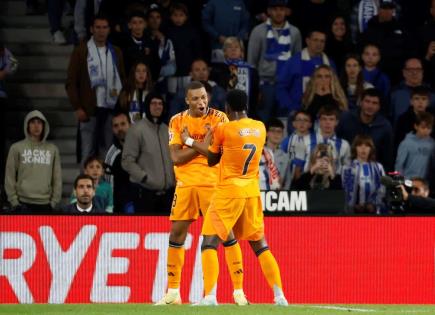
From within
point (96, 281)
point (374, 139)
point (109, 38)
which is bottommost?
point (96, 281)

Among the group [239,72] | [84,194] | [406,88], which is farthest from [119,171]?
[406,88]

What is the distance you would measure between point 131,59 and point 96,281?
498cm

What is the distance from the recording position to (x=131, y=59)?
2027 centimetres

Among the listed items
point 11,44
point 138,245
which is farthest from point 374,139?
point 11,44

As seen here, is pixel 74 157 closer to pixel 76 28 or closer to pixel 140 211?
pixel 76 28

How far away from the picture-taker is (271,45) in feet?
66.8

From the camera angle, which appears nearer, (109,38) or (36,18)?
(109,38)

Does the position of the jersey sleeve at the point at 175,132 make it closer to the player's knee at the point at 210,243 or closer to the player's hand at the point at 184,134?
the player's hand at the point at 184,134

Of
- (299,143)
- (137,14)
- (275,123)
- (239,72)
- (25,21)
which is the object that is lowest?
(299,143)

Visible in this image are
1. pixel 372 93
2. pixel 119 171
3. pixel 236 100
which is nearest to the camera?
pixel 236 100

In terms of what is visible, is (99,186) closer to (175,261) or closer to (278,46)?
(175,261)

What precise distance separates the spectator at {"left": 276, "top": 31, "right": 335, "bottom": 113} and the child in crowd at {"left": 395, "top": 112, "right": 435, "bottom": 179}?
1983 millimetres

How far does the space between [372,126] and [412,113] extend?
0.69 metres

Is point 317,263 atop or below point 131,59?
below
